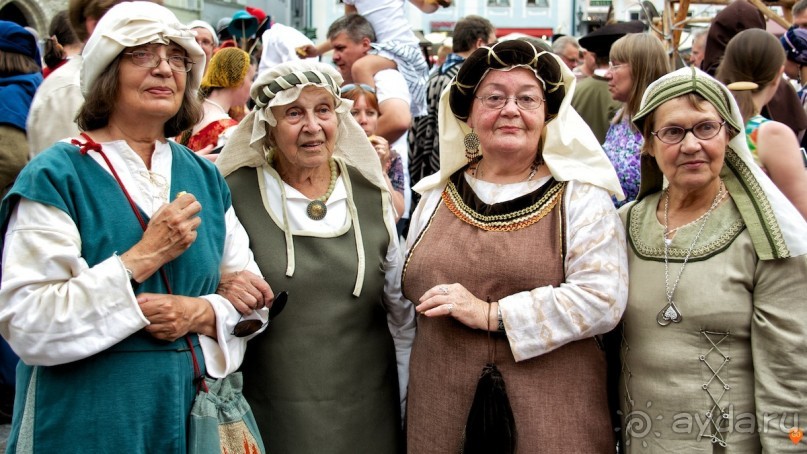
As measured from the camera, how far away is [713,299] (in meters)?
2.35

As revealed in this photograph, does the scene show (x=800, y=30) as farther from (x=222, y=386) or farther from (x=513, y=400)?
(x=222, y=386)

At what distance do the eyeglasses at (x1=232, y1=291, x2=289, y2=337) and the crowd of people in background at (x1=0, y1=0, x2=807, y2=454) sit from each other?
0.9 inches

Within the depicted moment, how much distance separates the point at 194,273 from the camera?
2.33 m

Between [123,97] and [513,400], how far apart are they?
5.27 ft

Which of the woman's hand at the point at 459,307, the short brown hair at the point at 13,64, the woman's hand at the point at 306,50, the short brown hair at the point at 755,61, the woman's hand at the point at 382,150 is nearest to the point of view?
the woman's hand at the point at 459,307

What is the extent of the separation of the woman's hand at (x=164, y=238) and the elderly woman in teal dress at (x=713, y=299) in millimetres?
1475

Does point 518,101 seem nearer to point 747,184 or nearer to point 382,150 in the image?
point 747,184

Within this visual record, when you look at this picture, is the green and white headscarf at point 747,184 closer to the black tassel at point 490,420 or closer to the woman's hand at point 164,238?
the black tassel at point 490,420

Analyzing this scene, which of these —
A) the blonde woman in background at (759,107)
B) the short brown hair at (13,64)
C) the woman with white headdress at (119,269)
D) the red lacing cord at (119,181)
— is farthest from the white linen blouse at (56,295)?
the blonde woman in background at (759,107)

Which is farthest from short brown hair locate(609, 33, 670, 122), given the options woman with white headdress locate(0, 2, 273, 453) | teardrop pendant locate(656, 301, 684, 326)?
woman with white headdress locate(0, 2, 273, 453)

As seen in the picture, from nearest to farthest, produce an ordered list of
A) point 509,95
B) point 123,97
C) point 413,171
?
point 123,97 < point 509,95 < point 413,171

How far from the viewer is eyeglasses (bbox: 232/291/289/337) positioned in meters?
2.46

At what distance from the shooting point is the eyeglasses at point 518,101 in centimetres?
266

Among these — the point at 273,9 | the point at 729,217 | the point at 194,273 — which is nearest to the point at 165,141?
the point at 194,273
